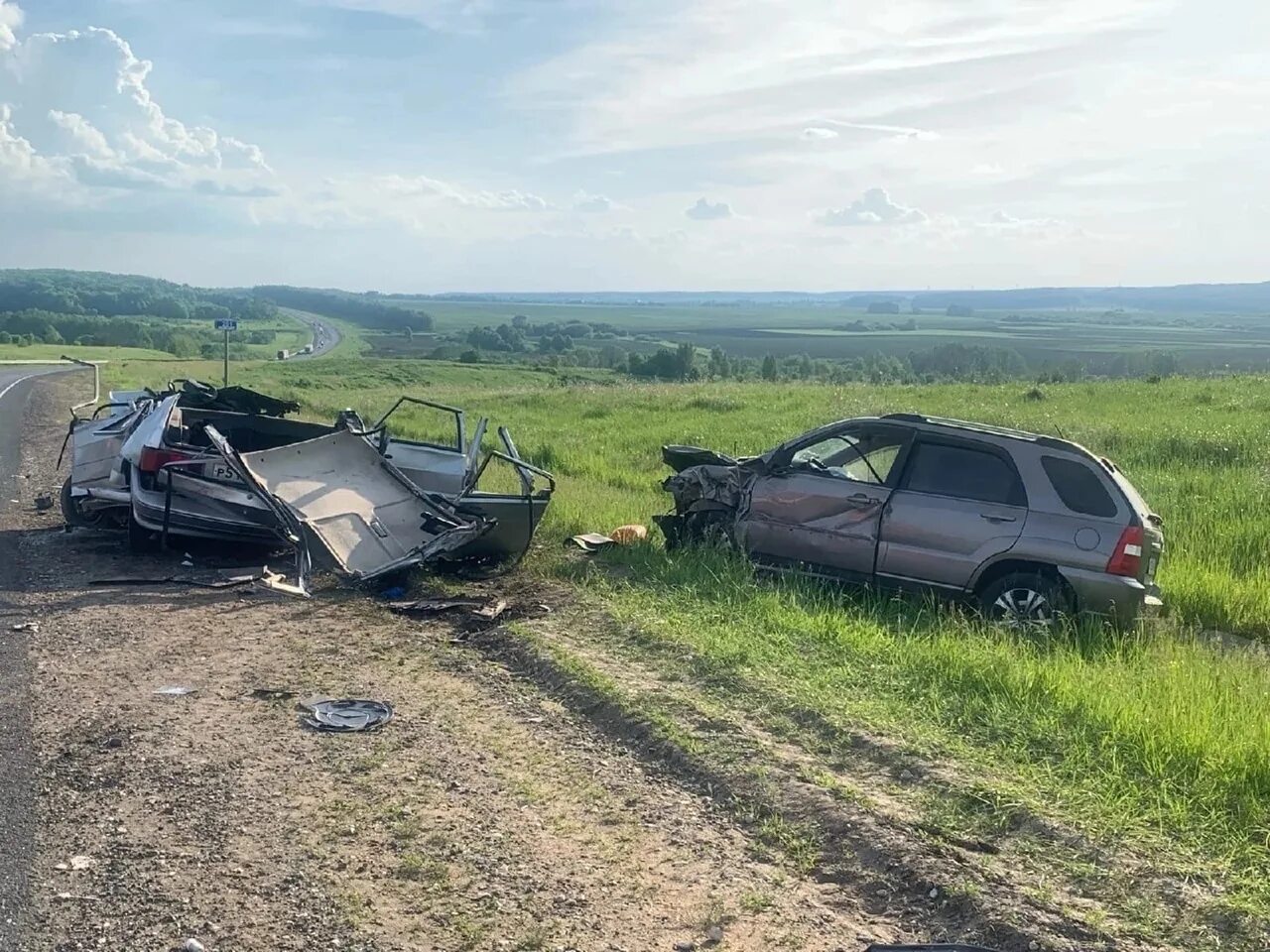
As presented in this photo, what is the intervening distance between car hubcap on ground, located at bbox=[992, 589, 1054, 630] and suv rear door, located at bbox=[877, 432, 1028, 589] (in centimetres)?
31

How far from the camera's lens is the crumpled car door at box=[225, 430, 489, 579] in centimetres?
886

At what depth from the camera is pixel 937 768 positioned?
523 centimetres

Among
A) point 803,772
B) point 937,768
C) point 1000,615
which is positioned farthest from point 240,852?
point 1000,615

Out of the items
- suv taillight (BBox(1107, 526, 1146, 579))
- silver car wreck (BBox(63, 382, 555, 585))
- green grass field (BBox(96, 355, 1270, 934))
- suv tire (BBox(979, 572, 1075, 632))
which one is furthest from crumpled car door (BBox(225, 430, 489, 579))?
suv taillight (BBox(1107, 526, 1146, 579))

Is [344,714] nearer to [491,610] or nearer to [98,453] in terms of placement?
[491,610]

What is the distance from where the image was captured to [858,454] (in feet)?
29.5

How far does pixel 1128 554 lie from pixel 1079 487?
0.59 metres

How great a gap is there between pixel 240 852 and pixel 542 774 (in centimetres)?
142

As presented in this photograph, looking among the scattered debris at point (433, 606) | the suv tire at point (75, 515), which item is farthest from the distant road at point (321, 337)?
the scattered debris at point (433, 606)

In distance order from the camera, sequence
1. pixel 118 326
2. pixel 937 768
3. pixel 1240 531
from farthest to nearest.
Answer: pixel 118 326 < pixel 1240 531 < pixel 937 768

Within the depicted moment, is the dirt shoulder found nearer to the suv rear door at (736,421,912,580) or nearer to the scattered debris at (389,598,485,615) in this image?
the scattered debris at (389,598,485,615)

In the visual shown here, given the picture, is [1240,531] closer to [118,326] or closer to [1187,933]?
[1187,933]

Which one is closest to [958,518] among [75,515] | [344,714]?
[344,714]

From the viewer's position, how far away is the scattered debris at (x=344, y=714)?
19.3ft
